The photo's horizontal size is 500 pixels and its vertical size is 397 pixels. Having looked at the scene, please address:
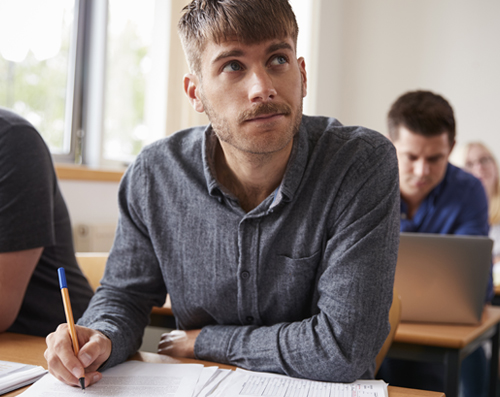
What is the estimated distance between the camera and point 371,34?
16.5ft

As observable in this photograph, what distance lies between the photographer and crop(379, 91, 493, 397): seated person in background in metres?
2.25

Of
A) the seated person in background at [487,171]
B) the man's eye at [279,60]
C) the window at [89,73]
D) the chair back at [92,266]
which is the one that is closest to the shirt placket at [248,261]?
the man's eye at [279,60]

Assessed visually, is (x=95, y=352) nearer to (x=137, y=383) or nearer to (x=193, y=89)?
(x=137, y=383)

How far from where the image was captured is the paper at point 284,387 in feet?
3.02

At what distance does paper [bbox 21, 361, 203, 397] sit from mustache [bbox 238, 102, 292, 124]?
1.72 ft

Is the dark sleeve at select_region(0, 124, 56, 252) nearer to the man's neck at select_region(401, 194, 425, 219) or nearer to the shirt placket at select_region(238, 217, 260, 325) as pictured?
the shirt placket at select_region(238, 217, 260, 325)

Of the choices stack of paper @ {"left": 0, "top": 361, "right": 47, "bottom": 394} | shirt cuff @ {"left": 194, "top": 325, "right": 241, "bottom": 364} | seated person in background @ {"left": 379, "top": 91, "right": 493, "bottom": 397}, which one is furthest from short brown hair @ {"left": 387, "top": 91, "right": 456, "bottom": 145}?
stack of paper @ {"left": 0, "top": 361, "right": 47, "bottom": 394}

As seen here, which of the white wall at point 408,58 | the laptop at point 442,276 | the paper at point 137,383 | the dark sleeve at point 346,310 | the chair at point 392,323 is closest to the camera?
the paper at point 137,383

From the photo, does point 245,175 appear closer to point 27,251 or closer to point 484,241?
point 27,251

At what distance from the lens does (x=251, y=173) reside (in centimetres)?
132

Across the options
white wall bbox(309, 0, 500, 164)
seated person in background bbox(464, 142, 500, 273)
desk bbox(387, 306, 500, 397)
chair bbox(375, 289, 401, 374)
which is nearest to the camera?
chair bbox(375, 289, 401, 374)

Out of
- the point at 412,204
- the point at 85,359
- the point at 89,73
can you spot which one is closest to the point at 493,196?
the point at 412,204

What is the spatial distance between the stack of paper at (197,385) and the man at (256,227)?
5 cm

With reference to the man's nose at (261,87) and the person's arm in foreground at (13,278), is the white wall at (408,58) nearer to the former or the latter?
the man's nose at (261,87)
